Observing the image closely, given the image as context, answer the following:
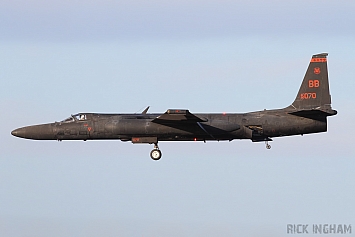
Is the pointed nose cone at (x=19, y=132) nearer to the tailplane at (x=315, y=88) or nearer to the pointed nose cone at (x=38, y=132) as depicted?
the pointed nose cone at (x=38, y=132)

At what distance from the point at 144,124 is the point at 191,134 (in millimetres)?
2549

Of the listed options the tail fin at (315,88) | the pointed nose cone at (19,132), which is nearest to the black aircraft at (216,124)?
the tail fin at (315,88)

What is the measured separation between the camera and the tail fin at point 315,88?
3334 cm

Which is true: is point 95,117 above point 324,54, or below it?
below

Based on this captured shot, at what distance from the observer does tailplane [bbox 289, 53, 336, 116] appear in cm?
3334

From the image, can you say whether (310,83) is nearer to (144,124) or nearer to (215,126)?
(215,126)

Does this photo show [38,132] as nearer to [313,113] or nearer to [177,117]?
[177,117]

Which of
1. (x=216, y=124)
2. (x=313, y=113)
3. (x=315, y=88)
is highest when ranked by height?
(x=315, y=88)

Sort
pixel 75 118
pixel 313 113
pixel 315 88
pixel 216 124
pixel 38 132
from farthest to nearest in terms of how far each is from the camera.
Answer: pixel 38 132 < pixel 75 118 < pixel 315 88 < pixel 216 124 < pixel 313 113

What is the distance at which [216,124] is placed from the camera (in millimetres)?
32438

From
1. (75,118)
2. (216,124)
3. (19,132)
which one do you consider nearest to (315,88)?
(216,124)

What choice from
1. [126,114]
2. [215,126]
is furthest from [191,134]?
[126,114]

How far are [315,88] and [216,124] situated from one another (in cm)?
576

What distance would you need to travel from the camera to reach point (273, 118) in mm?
33031
